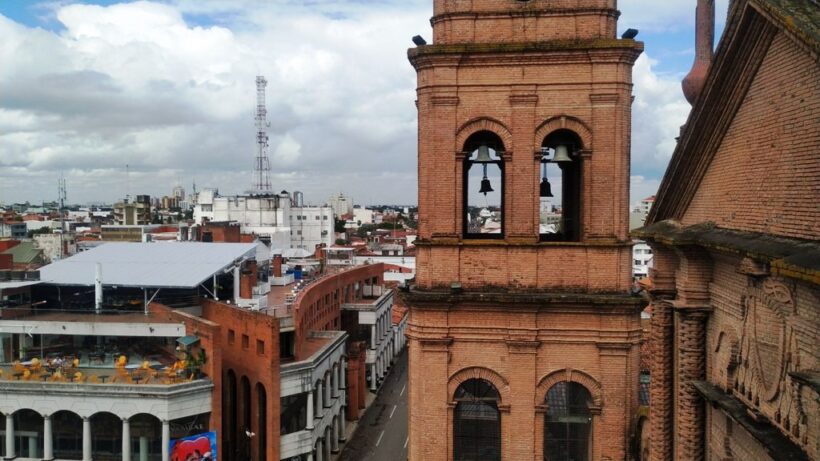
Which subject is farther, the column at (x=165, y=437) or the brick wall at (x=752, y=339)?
the column at (x=165, y=437)

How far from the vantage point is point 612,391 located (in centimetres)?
1432

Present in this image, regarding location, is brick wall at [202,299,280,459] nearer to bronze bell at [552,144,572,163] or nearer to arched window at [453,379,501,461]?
arched window at [453,379,501,461]

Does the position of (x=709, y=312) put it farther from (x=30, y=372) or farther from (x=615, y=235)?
(x=30, y=372)

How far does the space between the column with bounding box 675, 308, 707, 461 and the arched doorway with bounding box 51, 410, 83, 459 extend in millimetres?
28382

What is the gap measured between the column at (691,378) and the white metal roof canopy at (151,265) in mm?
29522

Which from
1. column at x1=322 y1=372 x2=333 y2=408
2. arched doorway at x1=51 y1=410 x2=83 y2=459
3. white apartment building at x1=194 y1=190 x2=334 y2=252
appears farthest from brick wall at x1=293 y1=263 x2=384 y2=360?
white apartment building at x1=194 y1=190 x2=334 y2=252

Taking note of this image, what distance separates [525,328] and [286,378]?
23035 mm

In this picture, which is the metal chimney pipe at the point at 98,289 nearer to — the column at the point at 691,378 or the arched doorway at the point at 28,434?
the arched doorway at the point at 28,434

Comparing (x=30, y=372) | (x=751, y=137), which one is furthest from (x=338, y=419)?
(x=751, y=137)

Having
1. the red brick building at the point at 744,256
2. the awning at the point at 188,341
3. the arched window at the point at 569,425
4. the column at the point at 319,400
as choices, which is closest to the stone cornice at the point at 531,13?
the red brick building at the point at 744,256

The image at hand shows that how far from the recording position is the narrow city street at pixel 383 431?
4325 centimetres

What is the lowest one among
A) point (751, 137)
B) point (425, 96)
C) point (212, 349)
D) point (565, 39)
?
point (212, 349)

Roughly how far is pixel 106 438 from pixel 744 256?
98.9 feet

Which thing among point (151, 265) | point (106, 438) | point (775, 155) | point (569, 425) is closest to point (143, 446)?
point (106, 438)
